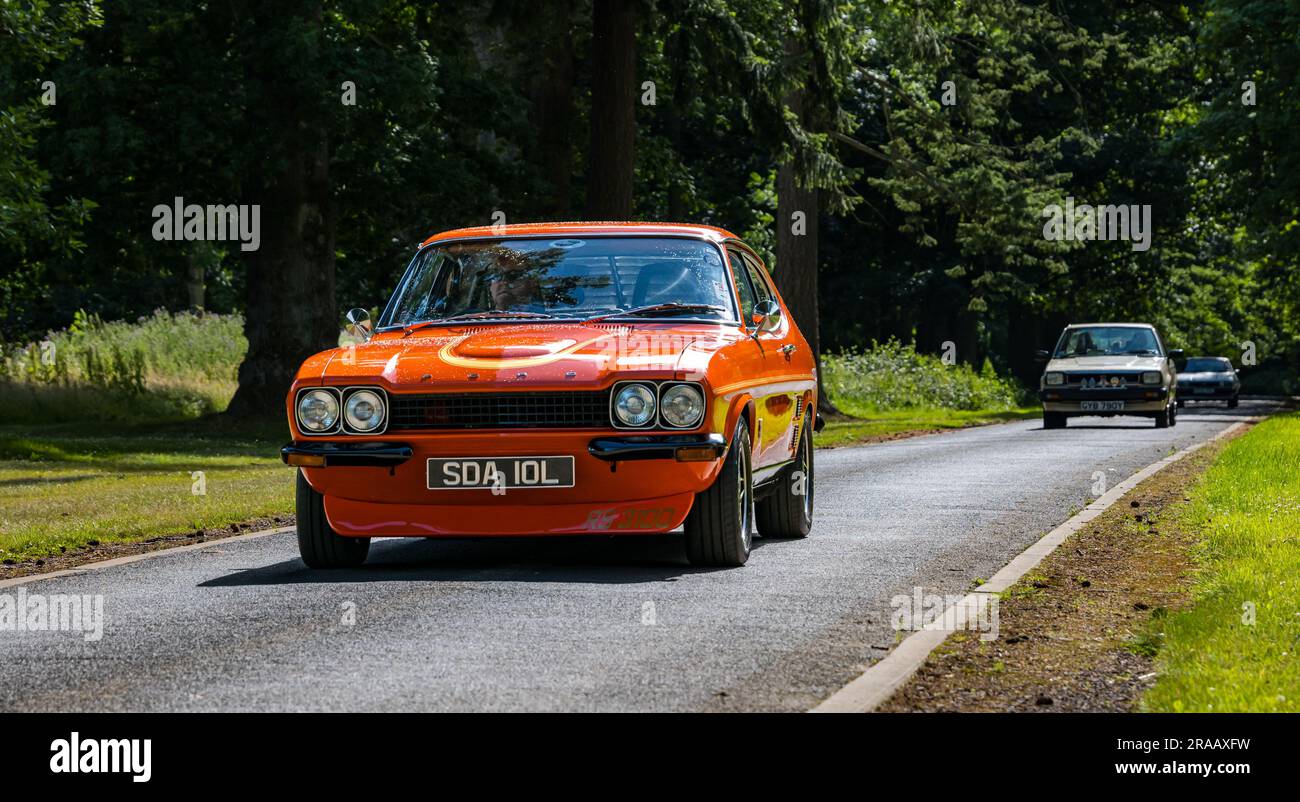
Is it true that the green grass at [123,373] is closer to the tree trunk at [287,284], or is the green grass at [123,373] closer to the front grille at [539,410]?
the tree trunk at [287,284]

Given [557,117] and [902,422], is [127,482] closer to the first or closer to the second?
[557,117]

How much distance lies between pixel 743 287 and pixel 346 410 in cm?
289

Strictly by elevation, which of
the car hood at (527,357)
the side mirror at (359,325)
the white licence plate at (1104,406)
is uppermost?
the side mirror at (359,325)

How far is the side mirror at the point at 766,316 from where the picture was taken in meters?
10.9

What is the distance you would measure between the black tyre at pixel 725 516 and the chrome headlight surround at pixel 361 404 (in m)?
1.66

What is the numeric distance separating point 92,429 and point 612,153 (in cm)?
960

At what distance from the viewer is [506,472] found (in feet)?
30.4

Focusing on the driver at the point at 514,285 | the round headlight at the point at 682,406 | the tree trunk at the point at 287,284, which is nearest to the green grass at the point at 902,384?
the tree trunk at the point at 287,284

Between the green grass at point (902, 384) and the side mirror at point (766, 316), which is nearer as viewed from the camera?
the side mirror at point (766, 316)

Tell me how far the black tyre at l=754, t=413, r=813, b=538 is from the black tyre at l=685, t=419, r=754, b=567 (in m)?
1.63

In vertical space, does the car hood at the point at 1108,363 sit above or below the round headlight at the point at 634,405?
below

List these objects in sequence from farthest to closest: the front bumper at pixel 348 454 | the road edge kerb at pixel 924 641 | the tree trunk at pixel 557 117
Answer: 1. the tree trunk at pixel 557 117
2. the front bumper at pixel 348 454
3. the road edge kerb at pixel 924 641

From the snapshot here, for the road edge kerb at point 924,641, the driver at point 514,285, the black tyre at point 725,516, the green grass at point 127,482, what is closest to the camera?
the road edge kerb at point 924,641
